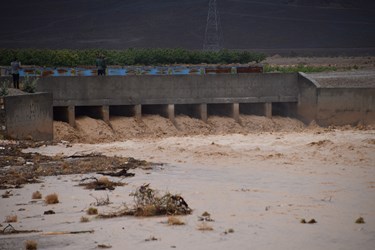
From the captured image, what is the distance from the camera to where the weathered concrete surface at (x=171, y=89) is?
40156 mm

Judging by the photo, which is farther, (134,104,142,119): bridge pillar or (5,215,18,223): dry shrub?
(134,104,142,119): bridge pillar

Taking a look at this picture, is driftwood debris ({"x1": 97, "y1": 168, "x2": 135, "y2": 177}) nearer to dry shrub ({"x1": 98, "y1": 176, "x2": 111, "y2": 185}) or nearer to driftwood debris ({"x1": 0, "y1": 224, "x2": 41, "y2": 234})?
→ dry shrub ({"x1": 98, "y1": 176, "x2": 111, "y2": 185})

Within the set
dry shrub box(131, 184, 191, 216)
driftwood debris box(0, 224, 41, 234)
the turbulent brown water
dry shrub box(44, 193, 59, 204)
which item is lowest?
the turbulent brown water

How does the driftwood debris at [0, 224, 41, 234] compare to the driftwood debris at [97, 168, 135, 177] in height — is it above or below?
above

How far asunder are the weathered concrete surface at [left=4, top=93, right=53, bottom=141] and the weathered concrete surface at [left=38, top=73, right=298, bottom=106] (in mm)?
4012

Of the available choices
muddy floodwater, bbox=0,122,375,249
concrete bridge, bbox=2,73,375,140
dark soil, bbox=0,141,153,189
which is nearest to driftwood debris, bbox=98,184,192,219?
muddy floodwater, bbox=0,122,375,249

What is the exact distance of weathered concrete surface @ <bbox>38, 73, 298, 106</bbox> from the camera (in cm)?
4016

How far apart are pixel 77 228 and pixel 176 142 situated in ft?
57.9

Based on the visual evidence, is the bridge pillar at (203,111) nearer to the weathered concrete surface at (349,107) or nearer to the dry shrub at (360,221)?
the weathered concrete surface at (349,107)

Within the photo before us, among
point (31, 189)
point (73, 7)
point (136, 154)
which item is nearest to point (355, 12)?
point (73, 7)

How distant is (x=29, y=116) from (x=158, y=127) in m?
7.62

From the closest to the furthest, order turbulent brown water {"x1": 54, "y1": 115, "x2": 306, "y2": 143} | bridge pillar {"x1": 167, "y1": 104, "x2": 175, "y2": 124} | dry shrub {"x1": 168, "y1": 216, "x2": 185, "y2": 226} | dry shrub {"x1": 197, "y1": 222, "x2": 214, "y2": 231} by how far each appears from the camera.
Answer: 1. dry shrub {"x1": 197, "y1": 222, "x2": 214, "y2": 231}
2. dry shrub {"x1": 168, "y1": 216, "x2": 185, "y2": 226}
3. turbulent brown water {"x1": 54, "y1": 115, "x2": 306, "y2": 143}
4. bridge pillar {"x1": 167, "y1": 104, "x2": 175, "y2": 124}

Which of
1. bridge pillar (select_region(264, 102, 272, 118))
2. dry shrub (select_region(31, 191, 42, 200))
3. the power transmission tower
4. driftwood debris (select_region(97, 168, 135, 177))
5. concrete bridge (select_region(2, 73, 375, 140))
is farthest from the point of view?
the power transmission tower

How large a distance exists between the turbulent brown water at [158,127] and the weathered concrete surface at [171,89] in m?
0.75
